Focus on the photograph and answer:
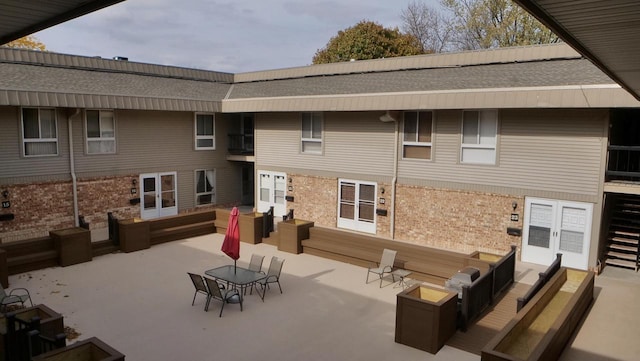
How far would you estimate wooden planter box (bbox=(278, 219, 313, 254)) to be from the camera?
1441 centimetres

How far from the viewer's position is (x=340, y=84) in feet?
57.6

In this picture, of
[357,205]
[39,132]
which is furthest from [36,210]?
[357,205]

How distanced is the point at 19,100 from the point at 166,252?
243 inches

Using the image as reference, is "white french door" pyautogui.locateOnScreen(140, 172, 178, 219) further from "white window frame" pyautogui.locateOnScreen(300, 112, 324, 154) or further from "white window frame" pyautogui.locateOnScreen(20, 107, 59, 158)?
"white window frame" pyautogui.locateOnScreen(300, 112, 324, 154)

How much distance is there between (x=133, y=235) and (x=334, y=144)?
7.52 m

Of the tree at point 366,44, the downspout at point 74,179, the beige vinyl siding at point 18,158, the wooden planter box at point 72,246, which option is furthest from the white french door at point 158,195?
the tree at point 366,44

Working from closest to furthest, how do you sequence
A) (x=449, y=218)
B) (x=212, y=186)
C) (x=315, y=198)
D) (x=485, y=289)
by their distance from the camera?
(x=485, y=289) < (x=449, y=218) < (x=315, y=198) < (x=212, y=186)

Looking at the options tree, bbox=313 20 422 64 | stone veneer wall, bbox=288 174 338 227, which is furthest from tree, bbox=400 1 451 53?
stone veneer wall, bbox=288 174 338 227

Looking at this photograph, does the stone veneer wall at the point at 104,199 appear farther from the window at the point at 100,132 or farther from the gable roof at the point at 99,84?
the gable roof at the point at 99,84

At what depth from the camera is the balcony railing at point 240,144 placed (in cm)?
2153

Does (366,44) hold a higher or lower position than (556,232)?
higher

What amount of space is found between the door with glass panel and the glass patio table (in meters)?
6.71

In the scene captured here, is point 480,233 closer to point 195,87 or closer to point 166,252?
point 166,252

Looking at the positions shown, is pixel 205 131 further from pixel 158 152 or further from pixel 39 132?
pixel 39 132
